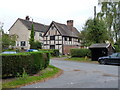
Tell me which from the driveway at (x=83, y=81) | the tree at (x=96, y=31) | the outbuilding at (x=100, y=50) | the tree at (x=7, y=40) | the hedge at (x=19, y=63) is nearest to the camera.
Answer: the driveway at (x=83, y=81)

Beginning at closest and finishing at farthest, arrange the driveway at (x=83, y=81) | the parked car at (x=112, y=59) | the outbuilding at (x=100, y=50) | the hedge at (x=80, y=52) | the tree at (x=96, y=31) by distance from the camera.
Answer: the driveway at (x=83, y=81) < the parked car at (x=112, y=59) < the outbuilding at (x=100, y=50) < the tree at (x=96, y=31) < the hedge at (x=80, y=52)

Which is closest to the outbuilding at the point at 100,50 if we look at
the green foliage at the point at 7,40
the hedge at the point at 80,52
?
the hedge at the point at 80,52

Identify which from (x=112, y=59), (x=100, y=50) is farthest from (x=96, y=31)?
(x=112, y=59)

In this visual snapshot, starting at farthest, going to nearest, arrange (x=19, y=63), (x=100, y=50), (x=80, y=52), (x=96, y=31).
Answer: (x=80, y=52) → (x=96, y=31) → (x=100, y=50) → (x=19, y=63)

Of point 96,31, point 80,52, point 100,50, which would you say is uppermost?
point 96,31

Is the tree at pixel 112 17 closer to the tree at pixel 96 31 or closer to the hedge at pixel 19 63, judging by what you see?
the tree at pixel 96 31

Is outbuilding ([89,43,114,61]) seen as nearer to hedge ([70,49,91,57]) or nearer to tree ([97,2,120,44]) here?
hedge ([70,49,91,57])

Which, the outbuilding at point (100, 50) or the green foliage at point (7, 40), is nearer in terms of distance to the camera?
the outbuilding at point (100, 50)

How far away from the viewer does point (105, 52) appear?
23188 mm

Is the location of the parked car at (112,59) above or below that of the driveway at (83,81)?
above

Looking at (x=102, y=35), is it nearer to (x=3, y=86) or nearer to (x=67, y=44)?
(x=67, y=44)

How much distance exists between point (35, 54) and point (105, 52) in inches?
569

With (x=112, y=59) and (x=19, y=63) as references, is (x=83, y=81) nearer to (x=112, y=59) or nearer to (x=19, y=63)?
(x=19, y=63)

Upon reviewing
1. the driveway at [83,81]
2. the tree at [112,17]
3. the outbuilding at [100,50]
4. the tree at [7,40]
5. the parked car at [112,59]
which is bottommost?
the driveway at [83,81]
